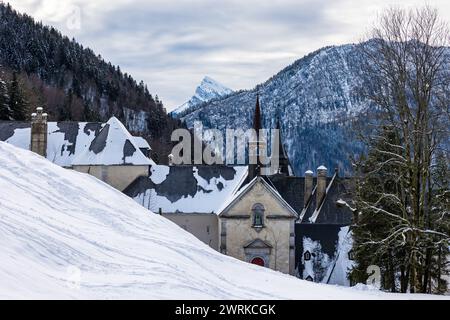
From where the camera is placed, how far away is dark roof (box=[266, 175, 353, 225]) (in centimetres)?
5178

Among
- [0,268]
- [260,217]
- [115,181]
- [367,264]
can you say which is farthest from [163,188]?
[0,268]

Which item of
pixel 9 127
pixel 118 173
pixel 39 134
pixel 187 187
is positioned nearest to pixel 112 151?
pixel 118 173

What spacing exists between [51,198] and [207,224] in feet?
96.3

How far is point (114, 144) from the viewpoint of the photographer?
172 feet

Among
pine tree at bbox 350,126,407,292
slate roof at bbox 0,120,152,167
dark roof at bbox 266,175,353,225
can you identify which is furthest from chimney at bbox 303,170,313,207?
pine tree at bbox 350,126,407,292

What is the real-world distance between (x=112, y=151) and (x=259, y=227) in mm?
12658

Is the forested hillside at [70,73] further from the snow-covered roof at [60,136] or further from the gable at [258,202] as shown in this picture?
the gable at [258,202]

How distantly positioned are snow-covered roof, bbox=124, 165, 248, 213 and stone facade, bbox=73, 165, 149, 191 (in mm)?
816

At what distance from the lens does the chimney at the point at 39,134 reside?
54688mm

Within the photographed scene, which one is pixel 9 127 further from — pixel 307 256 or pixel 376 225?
pixel 376 225

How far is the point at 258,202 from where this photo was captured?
45531 mm

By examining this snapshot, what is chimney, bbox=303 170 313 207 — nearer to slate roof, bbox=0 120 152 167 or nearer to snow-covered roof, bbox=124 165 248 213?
snow-covered roof, bbox=124 165 248 213
